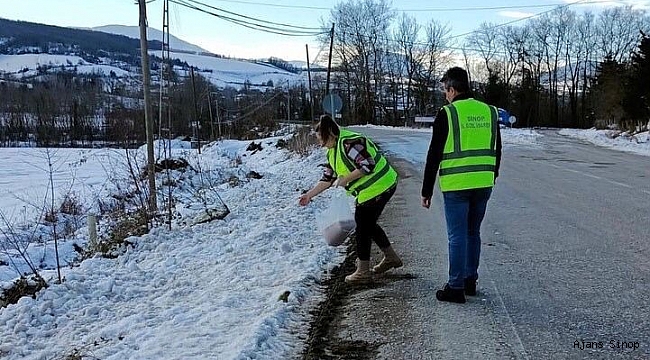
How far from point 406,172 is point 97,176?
75.6 ft

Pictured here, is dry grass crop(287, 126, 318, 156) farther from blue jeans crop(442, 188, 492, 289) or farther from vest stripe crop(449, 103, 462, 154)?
vest stripe crop(449, 103, 462, 154)

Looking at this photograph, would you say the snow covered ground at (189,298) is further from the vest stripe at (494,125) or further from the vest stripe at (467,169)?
the vest stripe at (494,125)

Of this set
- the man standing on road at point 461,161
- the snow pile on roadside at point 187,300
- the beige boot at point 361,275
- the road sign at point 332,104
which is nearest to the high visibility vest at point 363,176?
the beige boot at point 361,275

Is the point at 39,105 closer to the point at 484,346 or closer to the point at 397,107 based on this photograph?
the point at 397,107

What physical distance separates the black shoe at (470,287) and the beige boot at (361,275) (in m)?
1.01

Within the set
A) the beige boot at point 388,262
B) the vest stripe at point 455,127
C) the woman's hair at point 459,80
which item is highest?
the woman's hair at point 459,80

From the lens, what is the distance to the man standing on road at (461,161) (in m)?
5.02

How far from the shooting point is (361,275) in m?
6.07

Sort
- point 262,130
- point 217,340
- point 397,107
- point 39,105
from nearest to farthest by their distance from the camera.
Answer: point 217,340 < point 262,130 < point 397,107 < point 39,105

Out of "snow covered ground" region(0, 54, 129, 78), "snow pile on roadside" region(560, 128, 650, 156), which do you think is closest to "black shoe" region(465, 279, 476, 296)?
"snow pile on roadside" region(560, 128, 650, 156)

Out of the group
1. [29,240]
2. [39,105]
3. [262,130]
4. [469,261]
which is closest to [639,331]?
[469,261]

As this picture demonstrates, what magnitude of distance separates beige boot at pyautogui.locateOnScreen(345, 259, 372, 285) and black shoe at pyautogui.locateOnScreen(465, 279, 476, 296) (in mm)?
1011

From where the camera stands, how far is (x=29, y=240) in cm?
1373

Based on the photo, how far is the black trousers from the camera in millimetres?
5969
